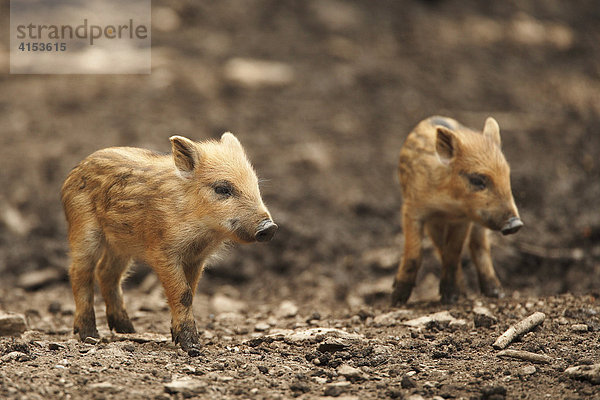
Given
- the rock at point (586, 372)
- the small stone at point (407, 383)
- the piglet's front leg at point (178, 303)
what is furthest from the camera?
the piglet's front leg at point (178, 303)

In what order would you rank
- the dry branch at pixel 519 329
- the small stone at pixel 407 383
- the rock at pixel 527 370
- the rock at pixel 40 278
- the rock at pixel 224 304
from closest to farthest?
the small stone at pixel 407 383 < the rock at pixel 527 370 < the dry branch at pixel 519 329 < the rock at pixel 224 304 < the rock at pixel 40 278

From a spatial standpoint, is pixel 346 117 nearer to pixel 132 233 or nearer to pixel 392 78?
pixel 392 78

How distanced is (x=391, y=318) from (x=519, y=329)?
131 cm

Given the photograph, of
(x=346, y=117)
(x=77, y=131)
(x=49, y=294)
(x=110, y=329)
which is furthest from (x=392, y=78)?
(x=110, y=329)

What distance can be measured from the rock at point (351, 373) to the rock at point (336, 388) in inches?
4.3

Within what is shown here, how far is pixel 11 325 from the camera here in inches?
271

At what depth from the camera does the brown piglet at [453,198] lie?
7270 mm

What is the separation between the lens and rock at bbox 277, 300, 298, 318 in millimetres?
8164

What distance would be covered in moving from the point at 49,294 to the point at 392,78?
7.35 meters

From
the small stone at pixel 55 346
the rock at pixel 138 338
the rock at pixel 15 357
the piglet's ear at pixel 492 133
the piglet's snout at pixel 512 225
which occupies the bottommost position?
the rock at pixel 138 338

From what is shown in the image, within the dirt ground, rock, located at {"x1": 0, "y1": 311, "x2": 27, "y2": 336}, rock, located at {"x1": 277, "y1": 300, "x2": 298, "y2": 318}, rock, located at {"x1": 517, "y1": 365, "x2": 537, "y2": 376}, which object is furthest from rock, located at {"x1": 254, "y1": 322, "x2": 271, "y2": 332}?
rock, located at {"x1": 517, "y1": 365, "x2": 537, "y2": 376}

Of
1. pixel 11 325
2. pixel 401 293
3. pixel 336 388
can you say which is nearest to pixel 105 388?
pixel 336 388

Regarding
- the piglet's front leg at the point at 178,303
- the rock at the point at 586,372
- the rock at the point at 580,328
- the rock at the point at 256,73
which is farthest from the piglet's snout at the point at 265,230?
the rock at the point at 256,73

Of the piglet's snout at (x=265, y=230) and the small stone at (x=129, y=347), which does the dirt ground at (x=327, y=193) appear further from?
the piglet's snout at (x=265, y=230)
